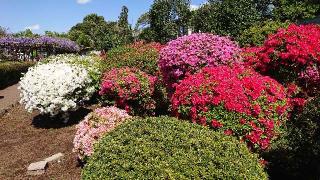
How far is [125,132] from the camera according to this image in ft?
21.7

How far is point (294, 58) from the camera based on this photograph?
10.8 metres

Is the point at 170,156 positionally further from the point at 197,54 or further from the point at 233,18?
the point at 233,18

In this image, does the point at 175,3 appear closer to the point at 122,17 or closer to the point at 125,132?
the point at 122,17

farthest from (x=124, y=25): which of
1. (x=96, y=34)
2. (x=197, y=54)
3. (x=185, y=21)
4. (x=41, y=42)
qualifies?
(x=197, y=54)

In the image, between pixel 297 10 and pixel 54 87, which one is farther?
pixel 297 10

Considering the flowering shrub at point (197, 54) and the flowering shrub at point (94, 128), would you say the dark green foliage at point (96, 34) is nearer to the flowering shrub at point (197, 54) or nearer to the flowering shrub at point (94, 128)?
the flowering shrub at point (197, 54)

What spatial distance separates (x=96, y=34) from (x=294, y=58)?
3595 cm

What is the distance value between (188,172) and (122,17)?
3814 centimetres

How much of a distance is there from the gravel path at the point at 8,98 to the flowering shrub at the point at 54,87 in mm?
3541

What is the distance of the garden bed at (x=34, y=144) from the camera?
396 inches

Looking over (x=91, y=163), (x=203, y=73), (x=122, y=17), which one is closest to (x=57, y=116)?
(x=203, y=73)

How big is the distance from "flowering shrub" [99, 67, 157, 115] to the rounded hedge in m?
6.03

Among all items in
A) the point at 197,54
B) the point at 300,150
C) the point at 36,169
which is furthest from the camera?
the point at 197,54

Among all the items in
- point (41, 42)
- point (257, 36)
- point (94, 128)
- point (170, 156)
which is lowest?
point (94, 128)
